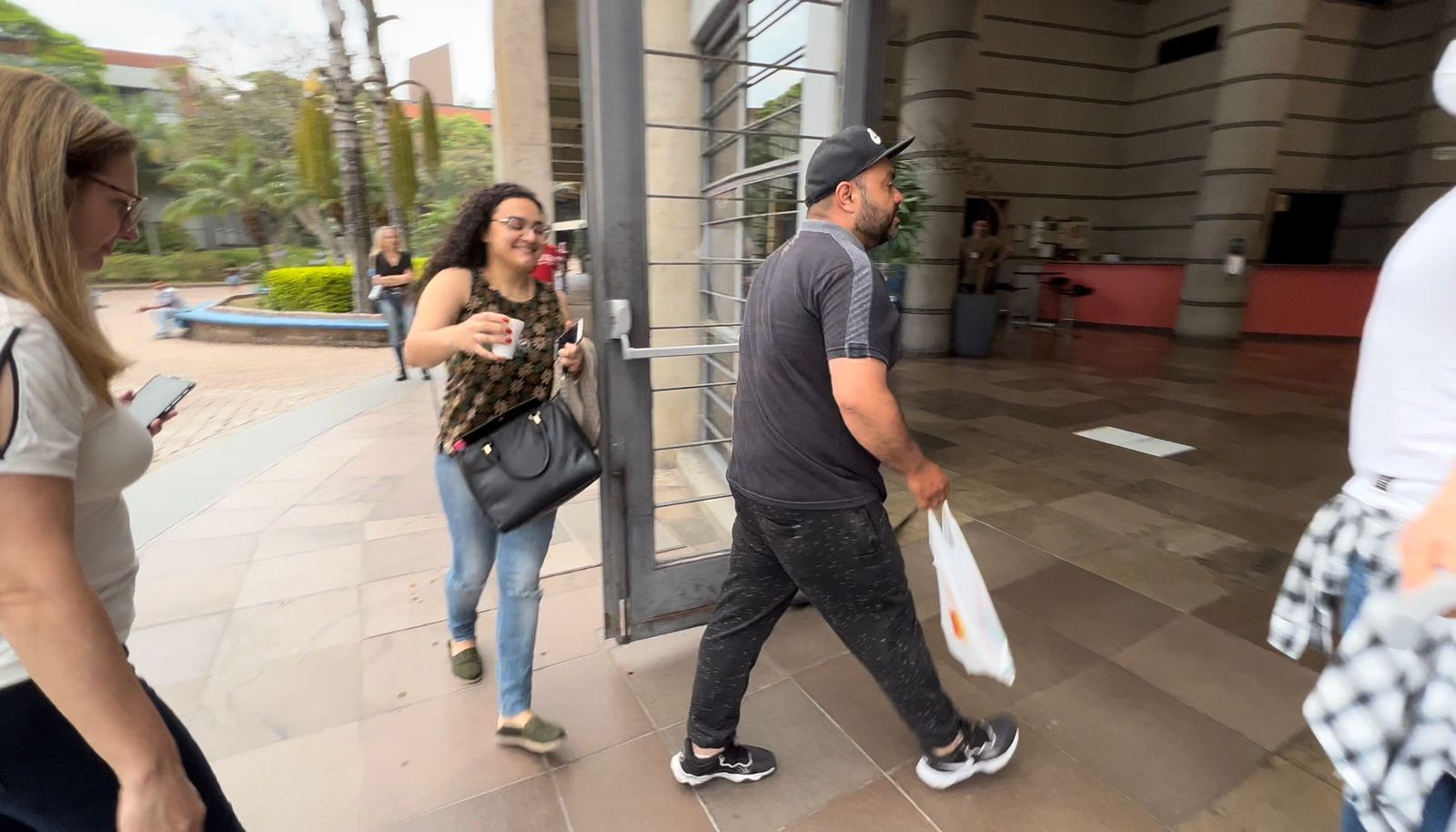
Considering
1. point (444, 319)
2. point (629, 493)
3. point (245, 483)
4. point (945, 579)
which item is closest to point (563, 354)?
point (444, 319)

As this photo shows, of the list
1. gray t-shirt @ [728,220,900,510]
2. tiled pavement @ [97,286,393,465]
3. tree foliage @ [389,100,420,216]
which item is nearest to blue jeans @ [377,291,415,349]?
tiled pavement @ [97,286,393,465]

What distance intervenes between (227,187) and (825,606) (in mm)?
32773

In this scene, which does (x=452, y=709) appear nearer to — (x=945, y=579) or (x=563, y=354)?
(x=563, y=354)

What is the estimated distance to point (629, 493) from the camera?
2584 millimetres

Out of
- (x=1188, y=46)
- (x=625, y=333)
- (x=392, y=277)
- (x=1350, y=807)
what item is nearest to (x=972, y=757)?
(x=1350, y=807)

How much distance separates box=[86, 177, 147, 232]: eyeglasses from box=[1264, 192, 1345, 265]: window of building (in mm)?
15881

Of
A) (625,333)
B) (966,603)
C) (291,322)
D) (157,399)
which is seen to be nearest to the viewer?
(157,399)

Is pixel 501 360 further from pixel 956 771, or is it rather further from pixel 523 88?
pixel 523 88

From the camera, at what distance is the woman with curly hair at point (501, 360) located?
1.98 metres

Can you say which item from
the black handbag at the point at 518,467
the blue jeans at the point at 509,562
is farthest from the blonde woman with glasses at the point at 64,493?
the blue jeans at the point at 509,562

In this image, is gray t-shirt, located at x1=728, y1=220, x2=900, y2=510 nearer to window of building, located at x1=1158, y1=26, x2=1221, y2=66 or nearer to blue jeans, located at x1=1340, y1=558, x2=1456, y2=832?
blue jeans, located at x1=1340, y1=558, x2=1456, y2=832

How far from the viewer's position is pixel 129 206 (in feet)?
3.45

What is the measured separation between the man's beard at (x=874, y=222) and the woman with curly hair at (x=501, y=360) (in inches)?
36.8

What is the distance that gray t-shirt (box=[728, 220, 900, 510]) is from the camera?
5.16 feet
